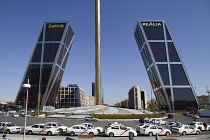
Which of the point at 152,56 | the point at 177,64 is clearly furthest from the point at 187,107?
the point at 152,56

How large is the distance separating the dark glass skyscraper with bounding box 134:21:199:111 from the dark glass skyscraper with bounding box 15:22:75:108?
2149 inches

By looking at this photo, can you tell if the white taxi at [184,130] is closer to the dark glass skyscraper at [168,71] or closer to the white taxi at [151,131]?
the white taxi at [151,131]

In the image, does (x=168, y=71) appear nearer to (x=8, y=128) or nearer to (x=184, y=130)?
(x=184, y=130)

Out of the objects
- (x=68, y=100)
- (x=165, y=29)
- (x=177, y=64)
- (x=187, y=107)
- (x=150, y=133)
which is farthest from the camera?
(x=68, y=100)

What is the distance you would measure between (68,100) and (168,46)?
328ft

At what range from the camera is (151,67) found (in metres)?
101

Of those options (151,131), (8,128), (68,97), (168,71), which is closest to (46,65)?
(68,97)

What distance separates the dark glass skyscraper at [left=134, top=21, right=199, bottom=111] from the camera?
9131 cm

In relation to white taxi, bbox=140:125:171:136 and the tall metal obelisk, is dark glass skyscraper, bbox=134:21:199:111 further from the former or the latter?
white taxi, bbox=140:125:171:136

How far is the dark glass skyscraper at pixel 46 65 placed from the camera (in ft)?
315

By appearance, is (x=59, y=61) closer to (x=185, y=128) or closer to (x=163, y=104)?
(x=163, y=104)

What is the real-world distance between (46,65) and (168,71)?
73.7 metres

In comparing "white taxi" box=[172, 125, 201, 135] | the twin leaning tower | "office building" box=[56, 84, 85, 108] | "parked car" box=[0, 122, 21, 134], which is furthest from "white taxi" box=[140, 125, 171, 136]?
"office building" box=[56, 84, 85, 108]

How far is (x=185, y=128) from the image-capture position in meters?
22.2
